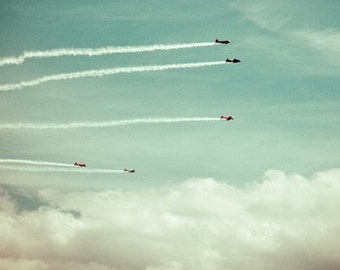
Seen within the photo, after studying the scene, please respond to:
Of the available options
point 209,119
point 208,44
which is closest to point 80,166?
point 209,119

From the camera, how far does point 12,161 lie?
559 ft

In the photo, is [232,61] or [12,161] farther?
[232,61]

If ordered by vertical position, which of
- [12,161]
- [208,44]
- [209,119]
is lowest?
[12,161]

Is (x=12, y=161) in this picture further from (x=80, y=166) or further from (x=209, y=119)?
(x=209, y=119)

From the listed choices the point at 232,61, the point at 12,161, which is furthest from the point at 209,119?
the point at 12,161

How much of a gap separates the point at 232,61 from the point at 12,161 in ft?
306

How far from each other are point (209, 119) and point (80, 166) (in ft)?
186

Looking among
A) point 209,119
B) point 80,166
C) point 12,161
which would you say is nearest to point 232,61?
point 209,119

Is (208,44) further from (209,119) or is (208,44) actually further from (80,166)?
(80,166)

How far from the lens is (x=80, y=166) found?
200m

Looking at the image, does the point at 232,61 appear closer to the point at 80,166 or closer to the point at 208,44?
the point at 208,44

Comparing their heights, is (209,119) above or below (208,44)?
below

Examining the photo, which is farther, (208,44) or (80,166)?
(80,166)

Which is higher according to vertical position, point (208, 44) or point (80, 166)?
point (208, 44)
